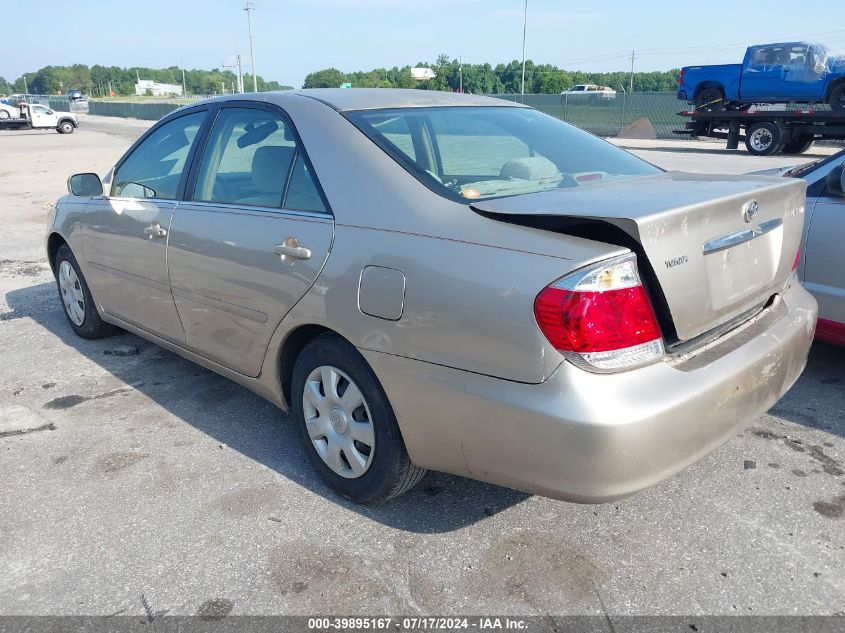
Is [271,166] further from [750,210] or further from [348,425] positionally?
[750,210]

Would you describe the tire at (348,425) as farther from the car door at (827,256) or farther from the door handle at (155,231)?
the car door at (827,256)

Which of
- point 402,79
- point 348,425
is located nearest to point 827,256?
point 348,425

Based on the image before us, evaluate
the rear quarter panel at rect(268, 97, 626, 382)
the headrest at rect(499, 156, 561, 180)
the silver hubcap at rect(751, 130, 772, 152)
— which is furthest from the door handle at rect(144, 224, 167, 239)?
the silver hubcap at rect(751, 130, 772, 152)

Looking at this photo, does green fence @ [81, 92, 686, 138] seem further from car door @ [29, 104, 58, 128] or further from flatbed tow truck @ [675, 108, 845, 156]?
car door @ [29, 104, 58, 128]

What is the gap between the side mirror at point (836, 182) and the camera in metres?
3.79

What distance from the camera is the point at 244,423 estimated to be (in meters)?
3.69

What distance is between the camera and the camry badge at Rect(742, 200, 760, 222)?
8.15ft

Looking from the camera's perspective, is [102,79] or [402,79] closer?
[402,79]

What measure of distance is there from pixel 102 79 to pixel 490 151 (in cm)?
17243

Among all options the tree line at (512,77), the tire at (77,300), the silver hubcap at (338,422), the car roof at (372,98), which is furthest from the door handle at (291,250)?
the tree line at (512,77)

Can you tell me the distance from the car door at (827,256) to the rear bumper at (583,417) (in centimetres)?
152

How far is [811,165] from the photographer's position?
4.52m

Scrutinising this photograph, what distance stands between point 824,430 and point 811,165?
1902 mm

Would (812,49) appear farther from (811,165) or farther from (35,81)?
(35,81)
